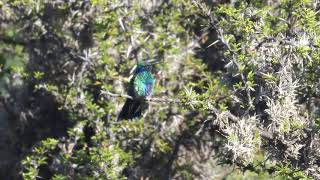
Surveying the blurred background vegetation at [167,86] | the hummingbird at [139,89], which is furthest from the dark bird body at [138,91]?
the blurred background vegetation at [167,86]

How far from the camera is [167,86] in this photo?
291 inches

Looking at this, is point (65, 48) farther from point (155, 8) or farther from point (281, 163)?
point (281, 163)

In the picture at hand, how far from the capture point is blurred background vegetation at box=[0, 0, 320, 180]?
16.6ft

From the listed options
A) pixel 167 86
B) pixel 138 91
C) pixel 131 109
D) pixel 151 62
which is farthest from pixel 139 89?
pixel 167 86

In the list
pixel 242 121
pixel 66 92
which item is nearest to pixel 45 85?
pixel 66 92

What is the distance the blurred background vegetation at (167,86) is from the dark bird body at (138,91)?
15 centimetres

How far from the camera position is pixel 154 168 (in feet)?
24.9

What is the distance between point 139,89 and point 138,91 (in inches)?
2.3

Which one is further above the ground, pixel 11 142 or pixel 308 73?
pixel 308 73

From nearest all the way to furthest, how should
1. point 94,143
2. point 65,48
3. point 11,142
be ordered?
point 94,143
point 65,48
point 11,142

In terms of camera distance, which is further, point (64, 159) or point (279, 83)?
point (64, 159)

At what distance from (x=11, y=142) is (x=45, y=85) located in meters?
2.05

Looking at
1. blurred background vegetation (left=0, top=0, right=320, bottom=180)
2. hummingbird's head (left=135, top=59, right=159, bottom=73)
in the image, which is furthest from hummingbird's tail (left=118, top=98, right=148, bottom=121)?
hummingbird's head (left=135, top=59, right=159, bottom=73)

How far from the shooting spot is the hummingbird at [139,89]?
6367 mm
